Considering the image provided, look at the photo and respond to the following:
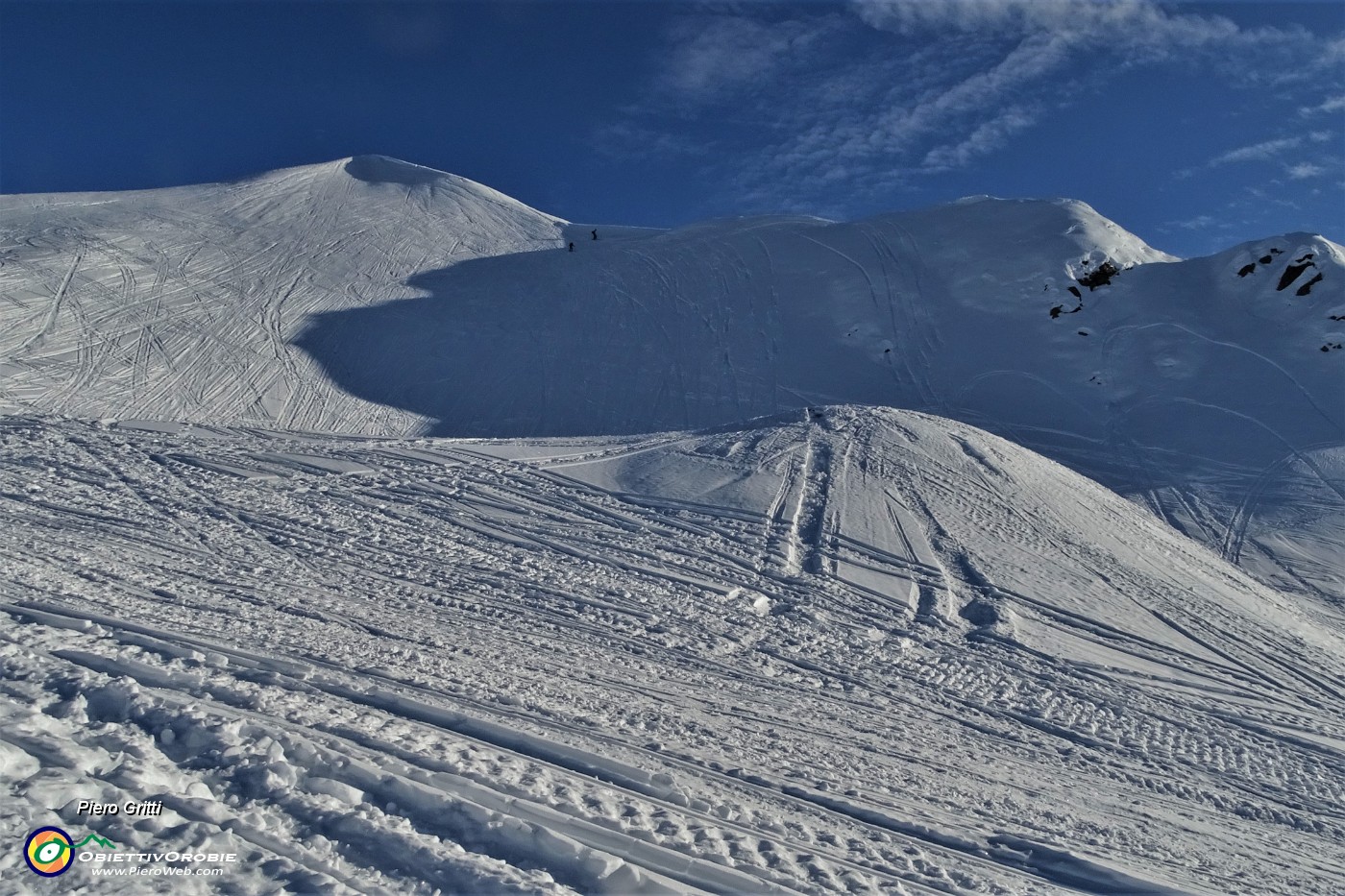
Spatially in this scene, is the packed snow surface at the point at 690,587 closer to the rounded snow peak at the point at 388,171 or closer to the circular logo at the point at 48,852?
the circular logo at the point at 48,852

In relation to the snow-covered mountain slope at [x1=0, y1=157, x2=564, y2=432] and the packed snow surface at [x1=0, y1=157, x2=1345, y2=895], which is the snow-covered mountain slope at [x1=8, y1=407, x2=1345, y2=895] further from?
the snow-covered mountain slope at [x1=0, y1=157, x2=564, y2=432]

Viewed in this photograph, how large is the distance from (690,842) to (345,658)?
3352mm

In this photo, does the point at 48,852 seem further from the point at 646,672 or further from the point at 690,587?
the point at 690,587

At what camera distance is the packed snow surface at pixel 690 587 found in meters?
4.66

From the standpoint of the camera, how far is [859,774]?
5.88 meters

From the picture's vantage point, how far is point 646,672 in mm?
7148

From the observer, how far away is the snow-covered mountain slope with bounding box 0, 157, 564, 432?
18.8 metres

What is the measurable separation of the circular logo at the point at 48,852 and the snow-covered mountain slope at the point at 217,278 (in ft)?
51.5

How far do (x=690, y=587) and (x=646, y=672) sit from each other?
2097 mm

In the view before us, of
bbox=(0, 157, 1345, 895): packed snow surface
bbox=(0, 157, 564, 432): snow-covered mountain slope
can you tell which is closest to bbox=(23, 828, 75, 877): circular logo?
bbox=(0, 157, 1345, 895): packed snow surface

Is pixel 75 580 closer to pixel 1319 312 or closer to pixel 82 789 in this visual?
pixel 82 789

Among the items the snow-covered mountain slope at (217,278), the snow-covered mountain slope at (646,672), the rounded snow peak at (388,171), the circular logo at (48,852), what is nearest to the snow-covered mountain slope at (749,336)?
the snow-covered mountain slope at (217,278)

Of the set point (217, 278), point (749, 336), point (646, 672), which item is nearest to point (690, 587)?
point (646, 672)

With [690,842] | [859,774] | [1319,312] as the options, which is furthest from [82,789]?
[1319,312]
